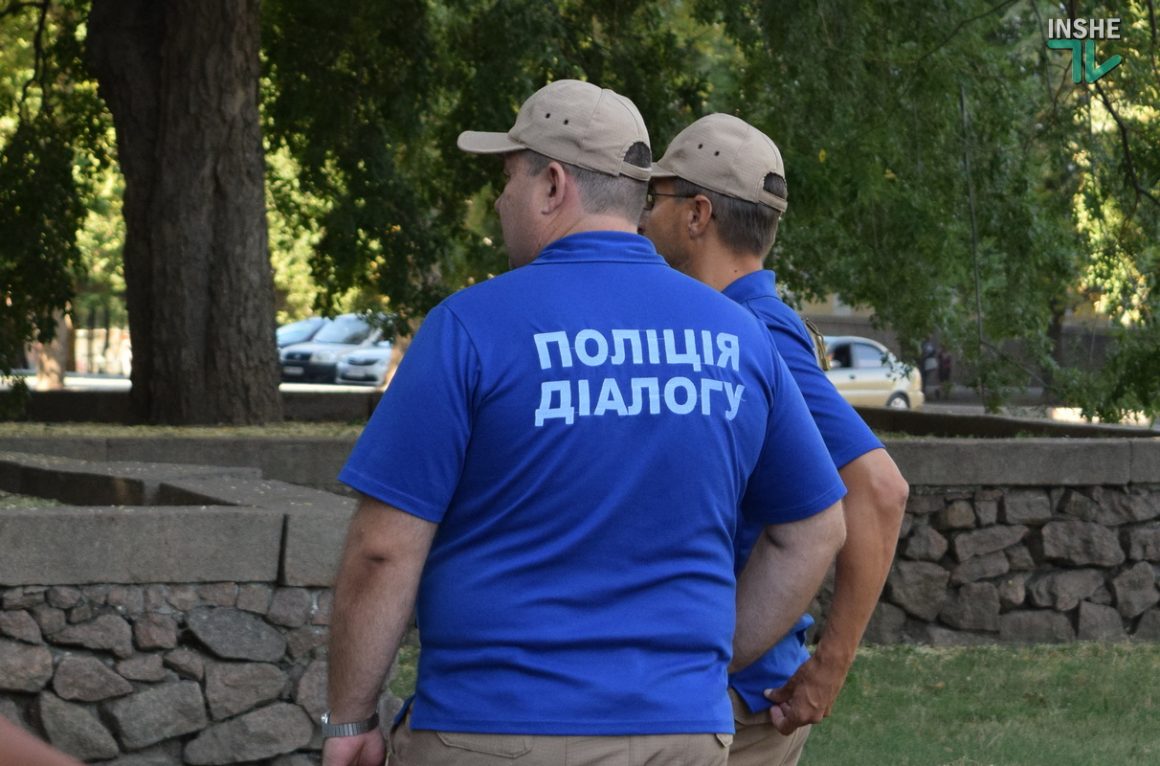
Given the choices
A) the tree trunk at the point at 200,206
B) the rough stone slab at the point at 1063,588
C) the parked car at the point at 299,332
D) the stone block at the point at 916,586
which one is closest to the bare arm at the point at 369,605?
the stone block at the point at 916,586

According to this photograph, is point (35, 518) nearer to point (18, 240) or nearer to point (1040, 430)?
point (1040, 430)

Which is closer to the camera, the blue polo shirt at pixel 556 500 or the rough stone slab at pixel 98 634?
the blue polo shirt at pixel 556 500

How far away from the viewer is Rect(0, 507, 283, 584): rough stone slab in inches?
181

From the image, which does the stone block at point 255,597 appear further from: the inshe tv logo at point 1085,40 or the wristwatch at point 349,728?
the inshe tv logo at point 1085,40

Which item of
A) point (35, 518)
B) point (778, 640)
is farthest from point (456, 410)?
point (35, 518)

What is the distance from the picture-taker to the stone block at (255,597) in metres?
4.77

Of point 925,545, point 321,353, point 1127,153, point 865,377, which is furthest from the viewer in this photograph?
point 321,353

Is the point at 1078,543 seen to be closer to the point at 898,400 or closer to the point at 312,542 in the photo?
the point at 312,542

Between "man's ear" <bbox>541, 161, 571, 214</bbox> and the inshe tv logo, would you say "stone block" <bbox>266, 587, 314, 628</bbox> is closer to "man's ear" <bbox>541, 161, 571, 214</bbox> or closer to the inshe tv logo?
"man's ear" <bbox>541, 161, 571, 214</bbox>

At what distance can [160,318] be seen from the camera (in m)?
10.7

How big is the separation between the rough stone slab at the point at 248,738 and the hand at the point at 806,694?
219cm

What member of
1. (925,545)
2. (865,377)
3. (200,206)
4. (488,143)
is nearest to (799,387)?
(488,143)

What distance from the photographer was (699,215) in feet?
10.3

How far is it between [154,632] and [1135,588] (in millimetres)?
5818
